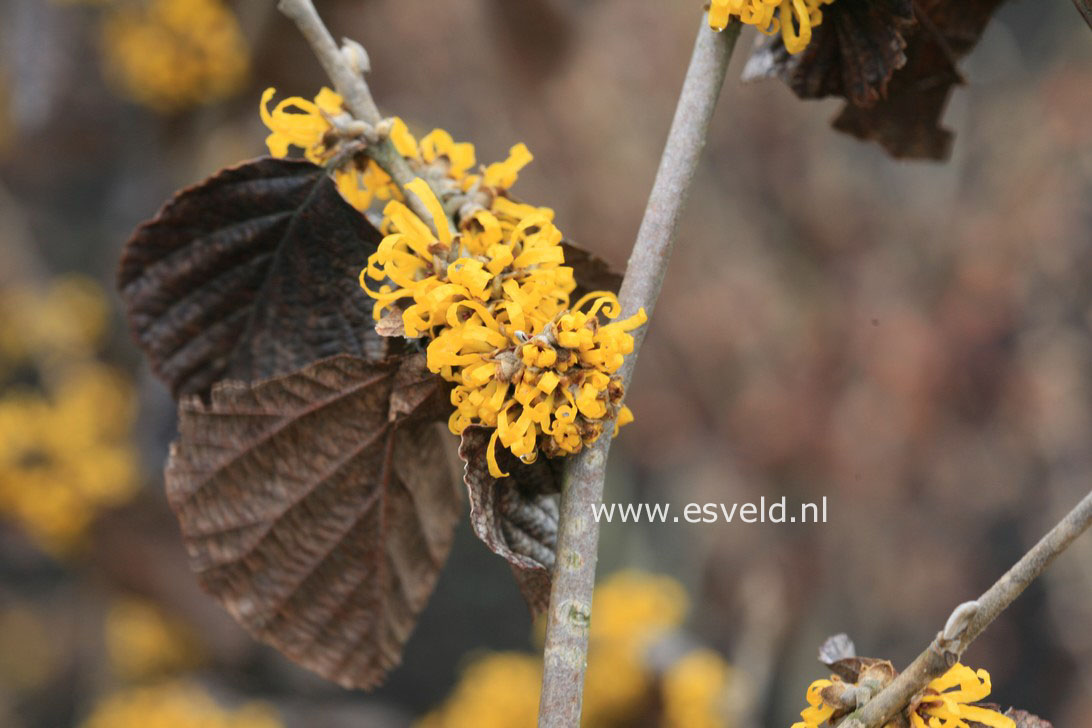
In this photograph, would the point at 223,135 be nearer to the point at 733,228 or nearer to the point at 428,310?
the point at 733,228

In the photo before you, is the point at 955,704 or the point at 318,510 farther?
the point at 318,510

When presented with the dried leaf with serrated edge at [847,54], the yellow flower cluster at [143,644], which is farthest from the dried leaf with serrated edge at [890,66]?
the yellow flower cluster at [143,644]

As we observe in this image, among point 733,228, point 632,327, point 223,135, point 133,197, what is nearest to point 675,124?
point 632,327

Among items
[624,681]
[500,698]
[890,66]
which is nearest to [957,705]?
[890,66]

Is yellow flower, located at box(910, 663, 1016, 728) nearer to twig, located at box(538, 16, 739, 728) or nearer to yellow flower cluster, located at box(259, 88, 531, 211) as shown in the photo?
twig, located at box(538, 16, 739, 728)

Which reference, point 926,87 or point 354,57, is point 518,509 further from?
point 926,87

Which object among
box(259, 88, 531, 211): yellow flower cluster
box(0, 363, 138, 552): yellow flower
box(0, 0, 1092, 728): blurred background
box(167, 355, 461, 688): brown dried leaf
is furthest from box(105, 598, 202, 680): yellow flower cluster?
box(259, 88, 531, 211): yellow flower cluster

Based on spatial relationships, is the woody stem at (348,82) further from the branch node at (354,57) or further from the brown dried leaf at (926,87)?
the brown dried leaf at (926,87)
